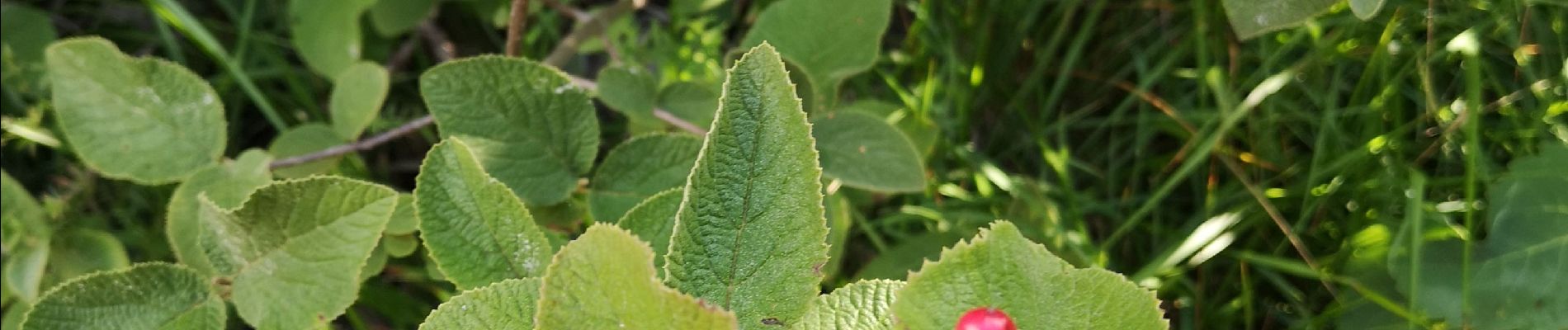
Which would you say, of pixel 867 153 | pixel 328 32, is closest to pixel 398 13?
pixel 328 32

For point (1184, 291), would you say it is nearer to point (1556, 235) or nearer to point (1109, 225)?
point (1109, 225)

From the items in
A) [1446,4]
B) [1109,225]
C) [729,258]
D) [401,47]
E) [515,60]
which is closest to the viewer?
[729,258]

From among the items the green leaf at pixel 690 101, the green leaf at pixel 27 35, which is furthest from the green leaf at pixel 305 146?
the green leaf at pixel 27 35

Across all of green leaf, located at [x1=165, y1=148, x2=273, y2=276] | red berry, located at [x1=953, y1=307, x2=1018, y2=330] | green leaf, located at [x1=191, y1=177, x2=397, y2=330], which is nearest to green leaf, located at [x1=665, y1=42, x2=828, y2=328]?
red berry, located at [x1=953, y1=307, x2=1018, y2=330]

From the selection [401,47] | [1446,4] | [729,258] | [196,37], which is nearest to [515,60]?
[729,258]

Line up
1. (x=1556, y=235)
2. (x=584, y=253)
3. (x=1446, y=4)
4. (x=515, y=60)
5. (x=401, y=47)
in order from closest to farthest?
1. (x=584, y=253)
2. (x=515, y=60)
3. (x=1556, y=235)
4. (x=1446, y=4)
5. (x=401, y=47)

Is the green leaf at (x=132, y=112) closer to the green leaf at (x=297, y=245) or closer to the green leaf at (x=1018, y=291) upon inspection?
the green leaf at (x=297, y=245)

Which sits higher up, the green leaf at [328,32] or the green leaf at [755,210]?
the green leaf at [755,210]

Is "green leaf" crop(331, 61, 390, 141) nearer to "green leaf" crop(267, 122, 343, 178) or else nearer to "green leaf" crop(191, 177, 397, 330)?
"green leaf" crop(267, 122, 343, 178)
